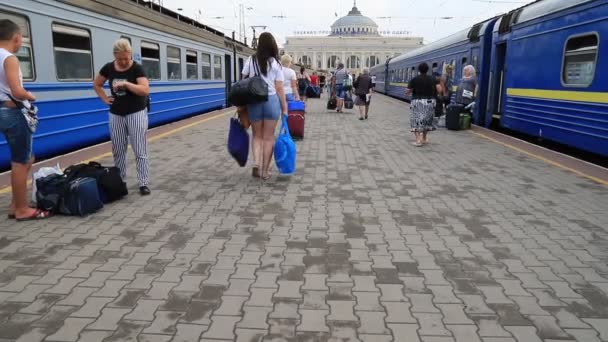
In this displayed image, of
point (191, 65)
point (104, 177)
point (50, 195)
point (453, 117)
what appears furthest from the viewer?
point (191, 65)

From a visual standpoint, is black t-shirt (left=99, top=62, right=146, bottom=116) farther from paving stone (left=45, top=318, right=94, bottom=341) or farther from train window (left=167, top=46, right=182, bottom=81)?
train window (left=167, top=46, right=182, bottom=81)

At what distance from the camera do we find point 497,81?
11.9 meters

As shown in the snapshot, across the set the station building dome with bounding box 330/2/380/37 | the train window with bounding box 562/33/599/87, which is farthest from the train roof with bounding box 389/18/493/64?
the station building dome with bounding box 330/2/380/37

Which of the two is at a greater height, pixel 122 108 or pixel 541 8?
pixel 541 8

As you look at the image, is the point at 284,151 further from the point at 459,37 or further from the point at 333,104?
the point at 333,104

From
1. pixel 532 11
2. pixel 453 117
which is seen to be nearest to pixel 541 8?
pixel 532 11

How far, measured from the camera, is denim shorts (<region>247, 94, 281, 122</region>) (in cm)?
616

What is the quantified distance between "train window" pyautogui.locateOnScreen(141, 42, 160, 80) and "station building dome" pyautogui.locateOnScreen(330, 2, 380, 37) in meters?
123

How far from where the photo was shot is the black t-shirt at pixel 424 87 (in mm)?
9336

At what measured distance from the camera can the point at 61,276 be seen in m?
3.39

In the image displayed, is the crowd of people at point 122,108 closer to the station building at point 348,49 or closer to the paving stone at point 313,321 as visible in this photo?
the paving stone at point 313,321

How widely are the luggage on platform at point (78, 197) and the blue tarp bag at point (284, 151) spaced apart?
96.4 inches

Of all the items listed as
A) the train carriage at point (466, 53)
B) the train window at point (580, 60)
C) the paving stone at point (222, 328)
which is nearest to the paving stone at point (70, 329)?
the paving stone at point (222, 328)

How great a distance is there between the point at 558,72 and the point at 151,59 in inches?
328
